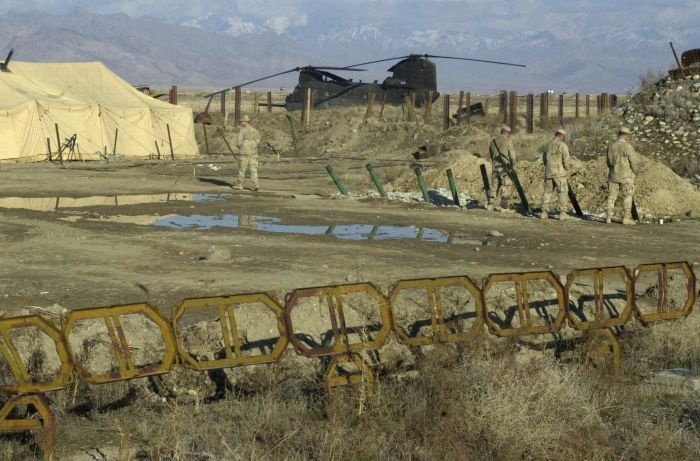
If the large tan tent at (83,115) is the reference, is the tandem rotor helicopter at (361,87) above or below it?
above

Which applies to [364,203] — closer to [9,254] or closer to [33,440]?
[9,254]

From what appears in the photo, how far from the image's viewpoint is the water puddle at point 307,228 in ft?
49.5

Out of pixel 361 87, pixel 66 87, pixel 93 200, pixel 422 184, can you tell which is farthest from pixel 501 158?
pixel 361 87

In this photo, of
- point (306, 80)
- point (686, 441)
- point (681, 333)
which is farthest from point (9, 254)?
point (306, 80)

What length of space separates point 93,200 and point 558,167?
8619mm

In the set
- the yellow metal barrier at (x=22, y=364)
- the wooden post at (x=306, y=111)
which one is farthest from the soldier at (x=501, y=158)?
the wooden post at (x=306, y=111)

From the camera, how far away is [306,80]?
157ft

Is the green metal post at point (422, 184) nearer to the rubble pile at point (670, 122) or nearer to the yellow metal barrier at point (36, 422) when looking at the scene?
the rubble pile at point (670, 122)

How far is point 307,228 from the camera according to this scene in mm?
15938

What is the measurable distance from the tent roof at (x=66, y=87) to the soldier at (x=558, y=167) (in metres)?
20.4

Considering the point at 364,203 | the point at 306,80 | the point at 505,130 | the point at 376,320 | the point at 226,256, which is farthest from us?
the point at 306,80

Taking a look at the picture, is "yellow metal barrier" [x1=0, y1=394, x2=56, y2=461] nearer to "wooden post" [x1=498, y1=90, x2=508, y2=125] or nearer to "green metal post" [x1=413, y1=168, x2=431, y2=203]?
"green metal post" [x1=413, y1=168, x2=431, y2=203]

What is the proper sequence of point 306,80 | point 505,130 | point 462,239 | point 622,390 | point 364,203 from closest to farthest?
point 622,390
point 462,239
point 505,130
point 364,203
point 306,80

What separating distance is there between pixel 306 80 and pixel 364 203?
94.1 ft
